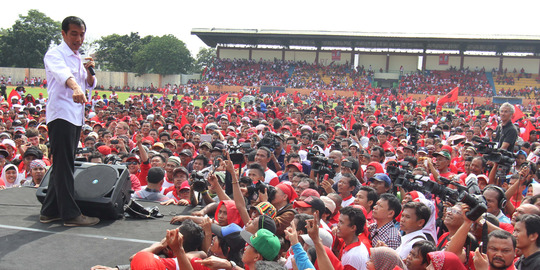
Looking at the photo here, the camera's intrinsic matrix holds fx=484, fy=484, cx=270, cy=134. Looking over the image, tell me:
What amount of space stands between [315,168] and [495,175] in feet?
7.87

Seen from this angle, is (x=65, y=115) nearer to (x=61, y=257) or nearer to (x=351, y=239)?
(x=61, y=257)

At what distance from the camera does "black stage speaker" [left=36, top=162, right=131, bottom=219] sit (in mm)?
4035

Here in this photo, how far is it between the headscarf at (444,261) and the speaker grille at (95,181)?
2615mm

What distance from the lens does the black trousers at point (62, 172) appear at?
3.79 meters

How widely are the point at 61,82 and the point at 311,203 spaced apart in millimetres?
2356

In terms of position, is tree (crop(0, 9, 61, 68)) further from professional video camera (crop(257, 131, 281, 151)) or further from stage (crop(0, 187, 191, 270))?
stage (crop(0, 187, 191, 270))

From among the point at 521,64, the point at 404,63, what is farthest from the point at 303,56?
the point at 521,64

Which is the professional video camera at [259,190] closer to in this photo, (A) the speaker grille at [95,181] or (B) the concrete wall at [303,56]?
(A) the speaker grille at [95,181]

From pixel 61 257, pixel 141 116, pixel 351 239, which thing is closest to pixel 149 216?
pixel 61 257

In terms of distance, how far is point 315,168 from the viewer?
6.04 metres

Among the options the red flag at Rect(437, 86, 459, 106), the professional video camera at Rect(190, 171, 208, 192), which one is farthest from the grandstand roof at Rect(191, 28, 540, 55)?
the professional video camera at Rect(190, 171, 208, 192)

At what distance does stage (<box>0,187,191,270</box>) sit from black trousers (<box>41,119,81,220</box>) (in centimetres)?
14

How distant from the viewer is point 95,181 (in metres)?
4.21

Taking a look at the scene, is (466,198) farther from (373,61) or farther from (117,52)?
(117,52)
